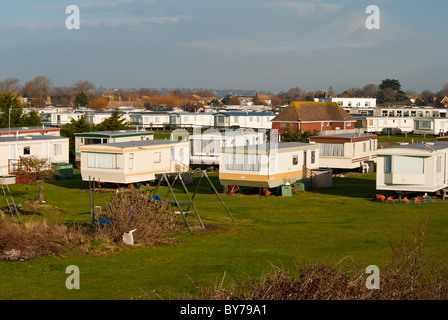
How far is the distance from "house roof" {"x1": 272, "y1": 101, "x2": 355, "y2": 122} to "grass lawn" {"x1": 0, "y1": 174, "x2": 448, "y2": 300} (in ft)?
89.3

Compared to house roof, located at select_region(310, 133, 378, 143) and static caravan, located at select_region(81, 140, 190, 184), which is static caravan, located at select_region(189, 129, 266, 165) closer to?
house roof, located at select_region(310, 133, 378, 143)

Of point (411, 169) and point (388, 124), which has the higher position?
point (388, 124)

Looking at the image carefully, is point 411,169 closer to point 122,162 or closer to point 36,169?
point 122,162

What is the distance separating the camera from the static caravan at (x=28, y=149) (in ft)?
101

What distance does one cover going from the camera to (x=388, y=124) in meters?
68.8

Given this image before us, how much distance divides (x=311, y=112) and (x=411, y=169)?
108 feet

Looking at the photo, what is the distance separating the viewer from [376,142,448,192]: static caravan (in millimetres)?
23578

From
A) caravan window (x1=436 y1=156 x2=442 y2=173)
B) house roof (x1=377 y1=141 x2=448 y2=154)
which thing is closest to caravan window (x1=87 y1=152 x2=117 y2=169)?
house roof (x1=377 y1=141 x2=448 y2=154)

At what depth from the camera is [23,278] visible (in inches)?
500

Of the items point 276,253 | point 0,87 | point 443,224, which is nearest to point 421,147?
point 443,224

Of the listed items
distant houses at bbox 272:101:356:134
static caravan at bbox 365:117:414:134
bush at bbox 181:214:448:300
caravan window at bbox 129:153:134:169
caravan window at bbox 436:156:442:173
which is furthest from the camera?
static caravan at bbox 365:117:414:134

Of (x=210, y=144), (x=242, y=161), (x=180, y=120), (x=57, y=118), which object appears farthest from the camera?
(x=180, y=120)

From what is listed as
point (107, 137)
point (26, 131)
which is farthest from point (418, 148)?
point (26, 131)

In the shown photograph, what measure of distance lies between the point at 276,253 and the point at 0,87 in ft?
456
